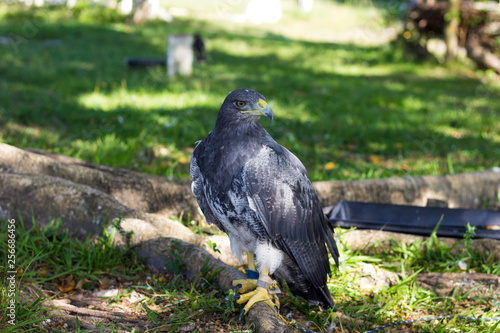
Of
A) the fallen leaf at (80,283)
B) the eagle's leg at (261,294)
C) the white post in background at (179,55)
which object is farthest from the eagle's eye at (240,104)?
the white post in background at (179,55)

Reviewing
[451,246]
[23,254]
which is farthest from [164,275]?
[451,246]

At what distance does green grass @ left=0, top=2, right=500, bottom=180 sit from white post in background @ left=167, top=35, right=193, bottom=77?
0.88ft

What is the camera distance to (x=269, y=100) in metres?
7.98

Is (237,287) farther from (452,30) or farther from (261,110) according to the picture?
(452,30)

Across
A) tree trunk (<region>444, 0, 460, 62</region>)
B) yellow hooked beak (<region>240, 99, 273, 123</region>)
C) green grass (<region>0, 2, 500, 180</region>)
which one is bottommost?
green grass (<region>0, 2, 500, 180</region>)

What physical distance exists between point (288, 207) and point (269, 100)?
5475 millimetres

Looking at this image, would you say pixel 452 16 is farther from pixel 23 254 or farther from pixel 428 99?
pixel 23 254

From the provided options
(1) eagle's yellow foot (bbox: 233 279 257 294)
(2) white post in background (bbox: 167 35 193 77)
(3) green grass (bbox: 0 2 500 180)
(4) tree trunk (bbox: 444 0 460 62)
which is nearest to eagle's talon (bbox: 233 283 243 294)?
(1) eagle's yellow foot (bbox: 233 279 257 294)

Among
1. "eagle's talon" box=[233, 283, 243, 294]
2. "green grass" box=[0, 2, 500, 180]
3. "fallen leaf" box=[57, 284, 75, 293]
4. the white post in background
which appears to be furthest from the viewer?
the white post in background

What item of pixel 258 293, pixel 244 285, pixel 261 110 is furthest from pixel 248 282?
pixel 261 110

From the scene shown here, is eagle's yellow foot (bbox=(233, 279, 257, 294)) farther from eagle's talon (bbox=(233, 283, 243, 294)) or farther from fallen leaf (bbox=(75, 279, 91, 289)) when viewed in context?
fallen leaf (bbox=(75, 279, 91, 289))

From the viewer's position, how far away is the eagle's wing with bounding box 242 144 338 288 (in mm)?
2592

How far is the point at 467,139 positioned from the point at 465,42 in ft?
19.9

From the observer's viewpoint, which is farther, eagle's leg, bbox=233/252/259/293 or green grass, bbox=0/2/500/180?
green grass, bbox=0/2/500/180
